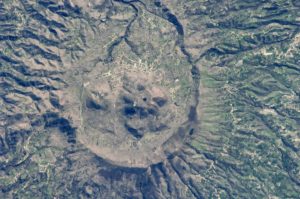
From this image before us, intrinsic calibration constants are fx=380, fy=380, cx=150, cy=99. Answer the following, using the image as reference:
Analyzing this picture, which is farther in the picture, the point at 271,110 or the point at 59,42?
the point at 59,42

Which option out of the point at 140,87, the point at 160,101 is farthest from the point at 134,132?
the point at 140,87

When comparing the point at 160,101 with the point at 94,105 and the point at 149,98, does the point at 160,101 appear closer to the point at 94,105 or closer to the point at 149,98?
the point at 149,98

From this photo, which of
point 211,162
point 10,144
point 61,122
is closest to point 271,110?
point 211,162

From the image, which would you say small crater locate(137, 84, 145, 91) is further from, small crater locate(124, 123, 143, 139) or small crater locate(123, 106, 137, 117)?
small crater locate(124, 123, 143, 139)

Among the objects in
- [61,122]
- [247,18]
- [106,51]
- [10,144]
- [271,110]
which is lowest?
[10,144]

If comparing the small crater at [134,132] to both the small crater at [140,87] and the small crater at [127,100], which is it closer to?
the small crater at [127,100]

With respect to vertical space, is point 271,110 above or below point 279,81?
below

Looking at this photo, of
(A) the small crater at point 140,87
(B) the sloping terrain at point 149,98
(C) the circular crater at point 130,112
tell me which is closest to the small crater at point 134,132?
(C) the circular crater at point 130,112

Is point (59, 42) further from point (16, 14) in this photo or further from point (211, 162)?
point (211, 162)
